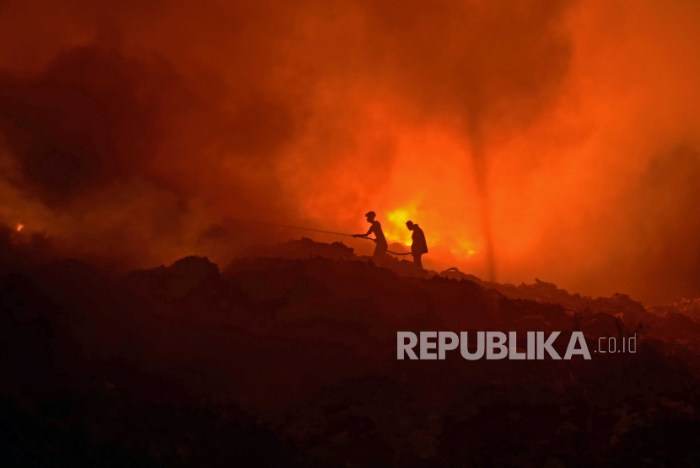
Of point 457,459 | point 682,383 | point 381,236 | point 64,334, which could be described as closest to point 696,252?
point 381,236

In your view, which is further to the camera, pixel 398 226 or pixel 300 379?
pixel 398 226

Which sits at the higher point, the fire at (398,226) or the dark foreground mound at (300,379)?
the fire at (398,226)

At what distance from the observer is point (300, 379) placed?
12391 millimetres

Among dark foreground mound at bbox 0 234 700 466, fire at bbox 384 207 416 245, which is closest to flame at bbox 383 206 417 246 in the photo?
fire at bbox 384 207 416 245

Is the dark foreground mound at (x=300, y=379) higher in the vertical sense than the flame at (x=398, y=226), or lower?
lower

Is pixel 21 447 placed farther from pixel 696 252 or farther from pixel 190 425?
pixel 696 252

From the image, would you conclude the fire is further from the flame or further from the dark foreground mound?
the dark foreground mound

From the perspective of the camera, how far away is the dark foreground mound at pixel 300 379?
10297 millimetres

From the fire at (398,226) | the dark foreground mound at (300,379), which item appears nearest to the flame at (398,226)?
the fire at (398,226)

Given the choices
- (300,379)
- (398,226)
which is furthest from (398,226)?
(300,379)

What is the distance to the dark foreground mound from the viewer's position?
1030cm

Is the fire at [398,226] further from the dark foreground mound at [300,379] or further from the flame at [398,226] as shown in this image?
the dark foreground mound at [300,379]

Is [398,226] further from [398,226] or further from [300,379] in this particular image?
[300,379]

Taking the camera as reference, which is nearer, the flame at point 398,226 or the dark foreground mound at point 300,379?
the dark foreground mound at point 300,379
